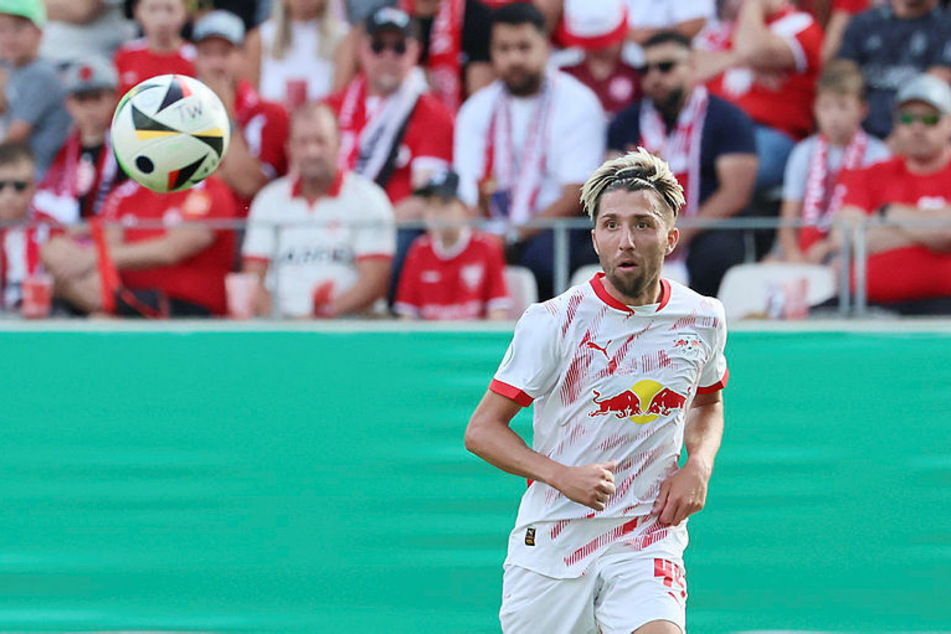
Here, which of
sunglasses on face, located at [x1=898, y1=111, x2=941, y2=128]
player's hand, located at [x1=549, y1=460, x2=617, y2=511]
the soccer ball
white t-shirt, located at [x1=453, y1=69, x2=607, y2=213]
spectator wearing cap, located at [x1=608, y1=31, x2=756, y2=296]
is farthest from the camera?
white t-shirt, located at [x1=453, y1=69, x2=607, y2=213]

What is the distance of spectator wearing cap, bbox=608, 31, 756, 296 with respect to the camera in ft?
26.5

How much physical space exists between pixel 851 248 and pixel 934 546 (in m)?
1.37

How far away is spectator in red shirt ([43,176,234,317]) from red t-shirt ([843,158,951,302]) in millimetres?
3056

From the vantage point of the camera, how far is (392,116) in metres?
8.55

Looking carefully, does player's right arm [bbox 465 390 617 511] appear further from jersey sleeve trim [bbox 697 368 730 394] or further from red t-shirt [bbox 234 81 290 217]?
red t-shirt [bbox 234 81 290 217]

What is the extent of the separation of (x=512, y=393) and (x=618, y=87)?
475 centimetres

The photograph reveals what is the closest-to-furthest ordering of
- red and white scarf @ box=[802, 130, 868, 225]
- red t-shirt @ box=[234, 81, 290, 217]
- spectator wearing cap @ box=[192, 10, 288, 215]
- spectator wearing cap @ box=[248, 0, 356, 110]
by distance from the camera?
red and white scarf @ box=[802, 130, 868, 225], spectator wearing cap @ box=[192, 10, 288, 215], red t-shirt @ box=[234, 81, 290, 217], spectator wearing cap @ box=[248, 0, 356, 110]

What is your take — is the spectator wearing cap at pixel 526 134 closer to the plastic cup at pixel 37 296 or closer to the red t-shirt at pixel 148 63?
the red t-shirt at pixel 148 63

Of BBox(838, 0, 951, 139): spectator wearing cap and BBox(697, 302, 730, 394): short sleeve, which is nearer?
BBox(697, 302, 730, 394): short sleeve

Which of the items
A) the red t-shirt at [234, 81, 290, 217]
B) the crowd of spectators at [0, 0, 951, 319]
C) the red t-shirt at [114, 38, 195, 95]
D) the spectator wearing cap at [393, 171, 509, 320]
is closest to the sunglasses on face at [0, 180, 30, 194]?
the crowd of spectators at [0, 0, 951, 319]

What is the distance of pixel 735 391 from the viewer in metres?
6.21

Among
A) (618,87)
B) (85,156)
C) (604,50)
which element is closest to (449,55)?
(604,50)

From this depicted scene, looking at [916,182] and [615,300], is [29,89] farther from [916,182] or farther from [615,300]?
[615,300]

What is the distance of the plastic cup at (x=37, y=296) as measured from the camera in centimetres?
661
